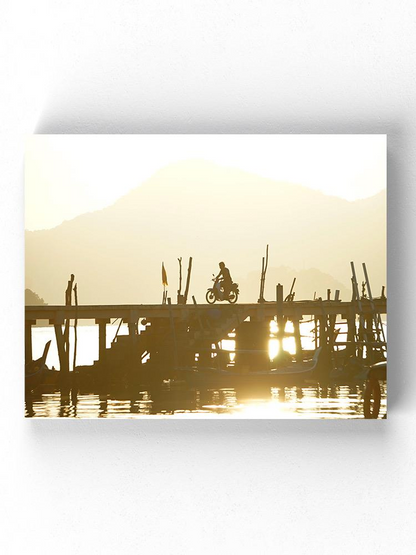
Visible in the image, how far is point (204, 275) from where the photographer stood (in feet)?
10.1

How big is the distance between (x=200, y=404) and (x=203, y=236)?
0.74 meters

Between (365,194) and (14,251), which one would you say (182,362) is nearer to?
(14,251)

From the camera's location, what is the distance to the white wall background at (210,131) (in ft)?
9.87

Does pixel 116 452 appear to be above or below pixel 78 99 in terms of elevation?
below

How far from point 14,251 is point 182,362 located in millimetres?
890

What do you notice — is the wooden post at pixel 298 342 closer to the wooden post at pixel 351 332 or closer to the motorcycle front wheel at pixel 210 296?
the wooden post at pixel 351 332

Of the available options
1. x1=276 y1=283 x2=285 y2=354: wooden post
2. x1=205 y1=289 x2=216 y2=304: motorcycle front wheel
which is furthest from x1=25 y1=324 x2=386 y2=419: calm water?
x1=205 y1=289 x2=216 y2=304: motorcycle front wheel

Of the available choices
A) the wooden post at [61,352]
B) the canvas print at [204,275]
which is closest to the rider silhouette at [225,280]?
the canvas print at [204,275]

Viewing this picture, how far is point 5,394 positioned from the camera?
3.04 metres

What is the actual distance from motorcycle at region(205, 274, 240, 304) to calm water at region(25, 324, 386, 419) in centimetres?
40

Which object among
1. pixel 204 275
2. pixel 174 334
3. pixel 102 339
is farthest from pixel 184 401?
pixel 204 275

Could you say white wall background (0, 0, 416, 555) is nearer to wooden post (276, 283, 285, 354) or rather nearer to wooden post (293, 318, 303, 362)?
wooden post (293, 318, 303, 362)

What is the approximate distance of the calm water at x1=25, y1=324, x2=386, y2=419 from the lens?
3.01 metres

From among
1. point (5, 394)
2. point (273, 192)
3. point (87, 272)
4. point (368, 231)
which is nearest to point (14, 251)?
point (87, 272)
